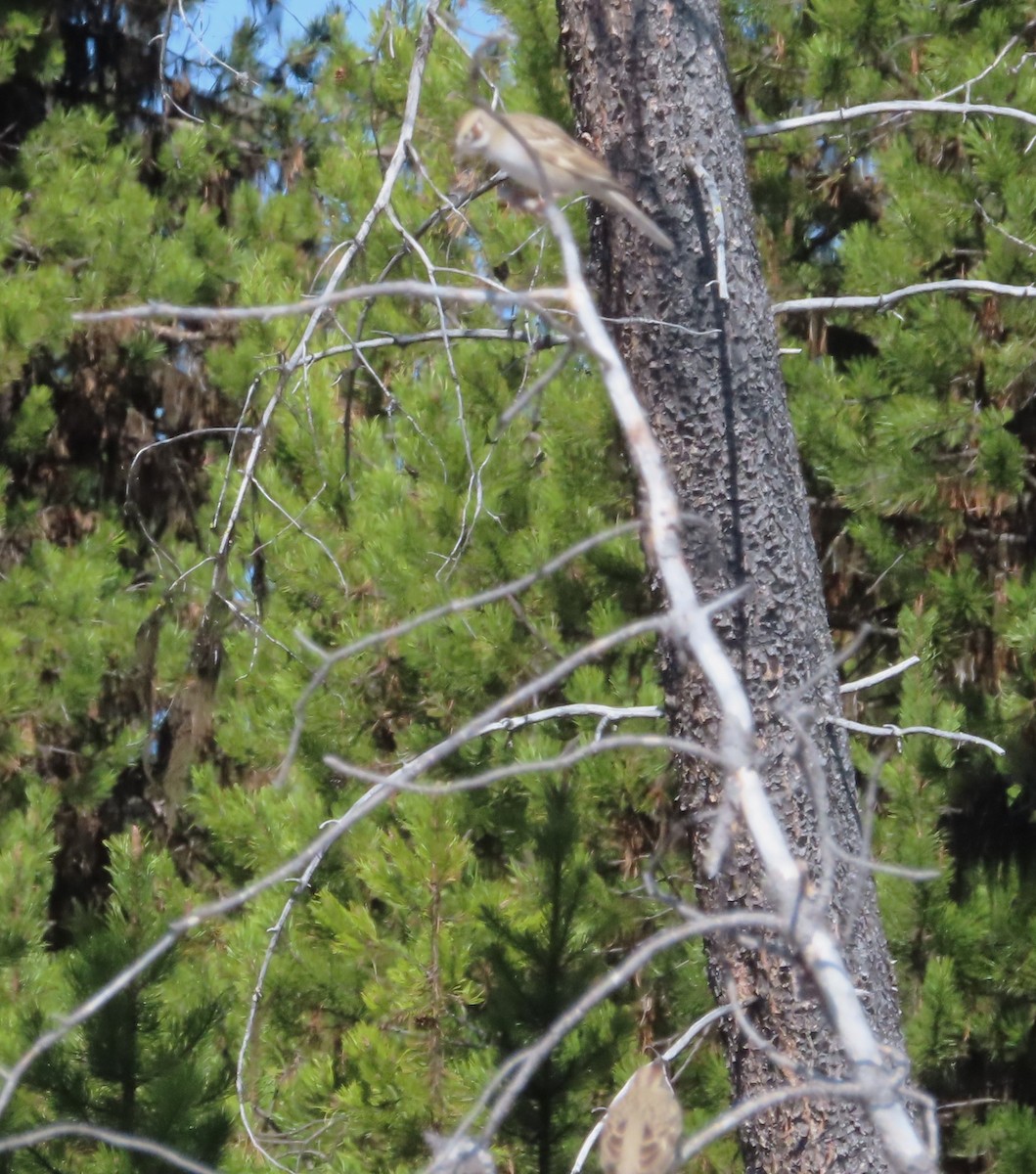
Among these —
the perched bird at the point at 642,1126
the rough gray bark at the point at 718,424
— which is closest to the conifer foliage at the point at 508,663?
the rough gray bark at the point at 718,424

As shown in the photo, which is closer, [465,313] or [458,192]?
[458,192]

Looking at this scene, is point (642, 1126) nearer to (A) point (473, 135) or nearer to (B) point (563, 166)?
(B) point (563, 166)

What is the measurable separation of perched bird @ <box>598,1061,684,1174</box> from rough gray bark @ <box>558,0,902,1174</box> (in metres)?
0.15

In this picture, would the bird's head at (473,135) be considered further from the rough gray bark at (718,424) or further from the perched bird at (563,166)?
the rough gray bark at (718,424)

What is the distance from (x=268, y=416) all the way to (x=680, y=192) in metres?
0.93

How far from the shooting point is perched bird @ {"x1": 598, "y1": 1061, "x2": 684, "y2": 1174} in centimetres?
259

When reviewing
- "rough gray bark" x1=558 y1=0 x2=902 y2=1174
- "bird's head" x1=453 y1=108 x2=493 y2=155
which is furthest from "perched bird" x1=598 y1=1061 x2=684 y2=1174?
"bird's head" x1=453 y1=108 x2=493 y2=155

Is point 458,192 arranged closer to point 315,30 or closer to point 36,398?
point 36,398

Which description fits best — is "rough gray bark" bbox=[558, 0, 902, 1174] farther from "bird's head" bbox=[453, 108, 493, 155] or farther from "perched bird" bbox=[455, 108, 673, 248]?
"bird's head" bbox=[453, 108, 493, 155]

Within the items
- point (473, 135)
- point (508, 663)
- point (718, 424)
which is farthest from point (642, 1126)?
point (473, 135)

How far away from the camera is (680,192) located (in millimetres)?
2955

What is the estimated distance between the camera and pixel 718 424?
293 centimetres

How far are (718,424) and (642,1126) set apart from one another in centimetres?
134

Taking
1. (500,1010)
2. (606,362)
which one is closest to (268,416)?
(606,362)
